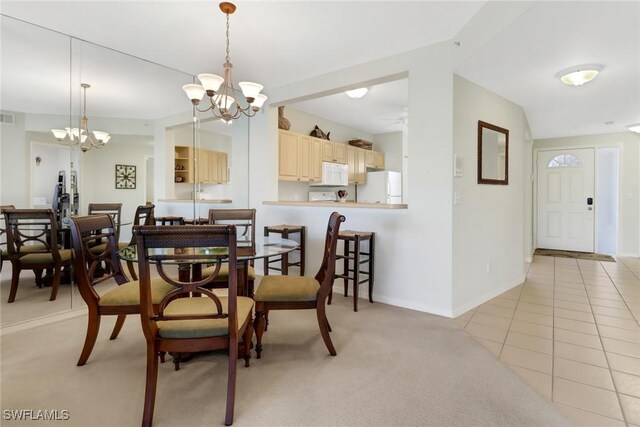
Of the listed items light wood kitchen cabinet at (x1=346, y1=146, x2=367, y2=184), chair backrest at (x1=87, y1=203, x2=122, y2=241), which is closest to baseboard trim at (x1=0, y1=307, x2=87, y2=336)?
chair backrest at (x1=87, y1=203, x2=122, y2=241)

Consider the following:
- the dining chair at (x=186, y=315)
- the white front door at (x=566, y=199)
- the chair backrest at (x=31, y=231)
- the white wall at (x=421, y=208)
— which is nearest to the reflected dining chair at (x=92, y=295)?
the dining chair at (x=186, y=315)

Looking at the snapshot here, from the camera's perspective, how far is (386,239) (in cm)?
340

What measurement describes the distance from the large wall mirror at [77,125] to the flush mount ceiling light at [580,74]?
4056 millimetres

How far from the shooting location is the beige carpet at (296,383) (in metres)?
1.62

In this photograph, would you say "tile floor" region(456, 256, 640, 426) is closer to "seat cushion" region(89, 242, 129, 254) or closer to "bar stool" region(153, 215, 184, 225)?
"bar stool" region(153, 215, 184, 225)

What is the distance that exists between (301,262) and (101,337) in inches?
80.8

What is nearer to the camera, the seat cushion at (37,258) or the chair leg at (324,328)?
the chair leg at (324,328)

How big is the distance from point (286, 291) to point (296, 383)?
1.82ft

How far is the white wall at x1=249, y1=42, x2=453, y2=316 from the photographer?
2982 mm

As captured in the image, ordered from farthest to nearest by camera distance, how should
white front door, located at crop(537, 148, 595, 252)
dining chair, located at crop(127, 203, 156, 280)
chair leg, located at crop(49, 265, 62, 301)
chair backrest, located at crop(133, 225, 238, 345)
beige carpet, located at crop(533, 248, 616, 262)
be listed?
white front door, located at crop(537, 148, 595, 252) → beige carpet, located at crop(533, 248, 616, 262) → dining chair, located at crop(127, 203, 156, 280) → chair leg, located at crop(49, 265, 62, 301) → chair backrest, located at crop(133, 225, 238, 345)

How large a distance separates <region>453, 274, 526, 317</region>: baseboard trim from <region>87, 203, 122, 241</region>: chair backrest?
3.46 m

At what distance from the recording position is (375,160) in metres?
7.08

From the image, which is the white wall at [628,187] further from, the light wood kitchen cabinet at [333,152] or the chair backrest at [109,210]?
the chair backrest at [109,210]

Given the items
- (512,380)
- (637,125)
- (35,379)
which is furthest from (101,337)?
(637,125)
